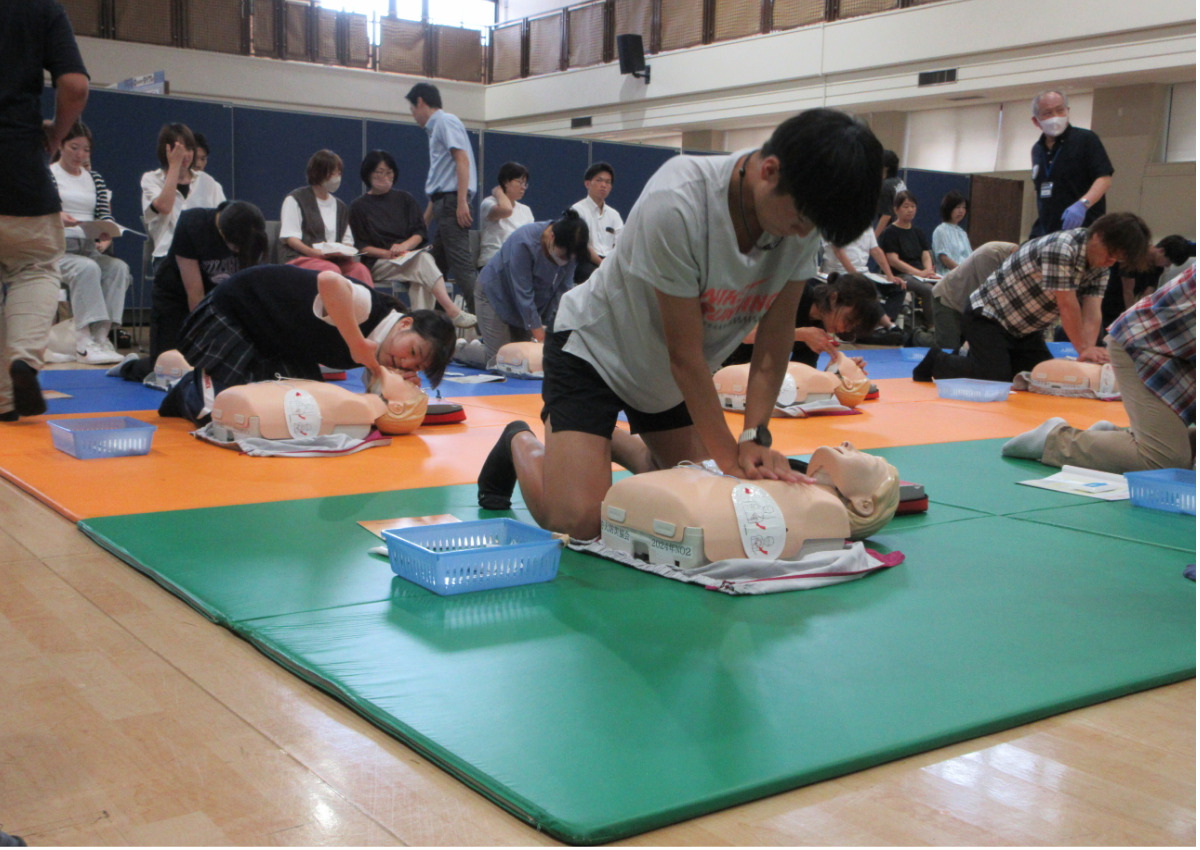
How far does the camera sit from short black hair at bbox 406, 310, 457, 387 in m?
3.76

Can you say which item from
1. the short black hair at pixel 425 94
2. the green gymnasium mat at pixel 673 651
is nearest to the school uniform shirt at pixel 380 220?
the short black hair at pixel 425 94

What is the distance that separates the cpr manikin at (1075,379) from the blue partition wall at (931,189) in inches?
307

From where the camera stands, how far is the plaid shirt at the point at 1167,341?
3.25 meters

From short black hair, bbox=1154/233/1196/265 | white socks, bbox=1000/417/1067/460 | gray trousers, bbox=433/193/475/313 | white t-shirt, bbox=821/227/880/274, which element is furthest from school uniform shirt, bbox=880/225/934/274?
white socks, bbox=1000/417/1067/460

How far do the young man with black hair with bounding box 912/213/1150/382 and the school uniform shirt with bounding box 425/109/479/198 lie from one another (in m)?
3.45

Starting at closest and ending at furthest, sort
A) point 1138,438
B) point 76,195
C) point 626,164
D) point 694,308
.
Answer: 1. point 694,308
2. point 1138,438
3. point 76,195
4. point 626,164

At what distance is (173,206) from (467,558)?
17.4 feet

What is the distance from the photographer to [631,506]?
8.31ft

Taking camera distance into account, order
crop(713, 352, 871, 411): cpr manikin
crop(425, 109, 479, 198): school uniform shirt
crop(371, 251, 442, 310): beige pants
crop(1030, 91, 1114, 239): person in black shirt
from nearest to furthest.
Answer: crop(713, 352, 871, 411): cpr manikin, crop(1030, 91, 1114, 239): person in black shirt, crop(371, 251, 442, 310): beige pants, crop(425, 109, 479, 198): school uniform shirt

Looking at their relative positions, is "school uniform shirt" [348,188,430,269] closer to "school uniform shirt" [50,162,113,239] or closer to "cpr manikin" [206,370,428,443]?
"school uniform shirt" [50,162,113,239]

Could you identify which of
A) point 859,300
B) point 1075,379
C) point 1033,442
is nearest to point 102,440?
point 859,300

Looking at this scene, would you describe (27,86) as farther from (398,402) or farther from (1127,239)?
(1127,239)

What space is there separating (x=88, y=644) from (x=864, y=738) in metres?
1.33

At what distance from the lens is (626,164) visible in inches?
469
